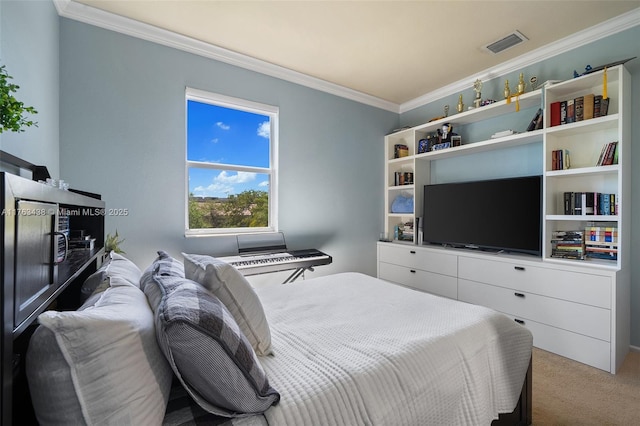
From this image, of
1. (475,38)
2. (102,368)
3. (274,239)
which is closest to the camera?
(102,368)

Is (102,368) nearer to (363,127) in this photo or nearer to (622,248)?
(622,248)

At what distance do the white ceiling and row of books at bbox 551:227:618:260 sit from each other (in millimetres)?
1769

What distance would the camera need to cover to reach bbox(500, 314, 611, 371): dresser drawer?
88.7 inches

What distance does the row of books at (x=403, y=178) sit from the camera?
13.3ft

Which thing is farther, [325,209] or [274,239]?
[325,209]

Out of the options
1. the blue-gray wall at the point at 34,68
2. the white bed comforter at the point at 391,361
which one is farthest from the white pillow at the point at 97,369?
the blue-gray wall at the point at 34,68

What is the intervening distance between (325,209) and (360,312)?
2.13m

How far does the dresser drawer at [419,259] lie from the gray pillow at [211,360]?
2.87 m

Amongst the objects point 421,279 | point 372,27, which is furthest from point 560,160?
point 372,27

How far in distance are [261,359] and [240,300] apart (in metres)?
0.24

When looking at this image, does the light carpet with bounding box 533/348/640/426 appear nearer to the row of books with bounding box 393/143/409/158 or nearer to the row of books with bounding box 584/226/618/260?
the row of books with bounding box 584/226/618/260

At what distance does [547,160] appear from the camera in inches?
106

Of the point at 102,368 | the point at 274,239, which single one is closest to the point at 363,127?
the point at 274,239

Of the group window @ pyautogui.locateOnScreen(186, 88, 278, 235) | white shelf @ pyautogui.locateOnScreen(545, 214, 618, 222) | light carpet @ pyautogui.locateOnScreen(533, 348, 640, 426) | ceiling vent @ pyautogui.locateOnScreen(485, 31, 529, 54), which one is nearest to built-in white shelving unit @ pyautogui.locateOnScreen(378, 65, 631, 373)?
white shelf @ pyautogui.locateOnScreen(545, 214, 618, 222)
